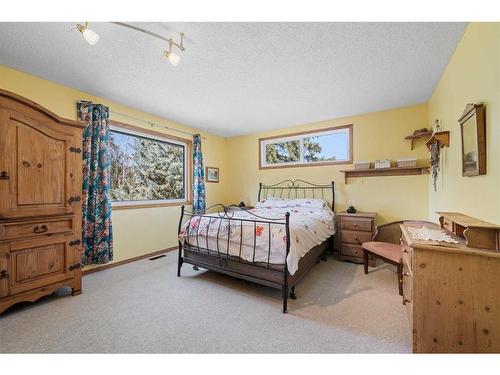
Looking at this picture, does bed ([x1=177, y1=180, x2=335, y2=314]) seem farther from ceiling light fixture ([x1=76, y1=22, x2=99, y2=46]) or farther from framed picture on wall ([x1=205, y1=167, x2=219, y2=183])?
framed picture on wall ([x1=205, y1=167, x2=219, y2=183])

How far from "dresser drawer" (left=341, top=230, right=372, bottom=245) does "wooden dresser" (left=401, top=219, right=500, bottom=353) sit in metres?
1.97

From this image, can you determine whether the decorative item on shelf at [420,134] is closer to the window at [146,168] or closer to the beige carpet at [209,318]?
the beige carpet at [209,318]

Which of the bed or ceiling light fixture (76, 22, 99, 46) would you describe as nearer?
ceiling light fixture (76, 22, 99, 46)

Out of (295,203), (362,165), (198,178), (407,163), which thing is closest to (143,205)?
(198,178)

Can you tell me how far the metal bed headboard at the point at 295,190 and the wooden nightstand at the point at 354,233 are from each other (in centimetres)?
57

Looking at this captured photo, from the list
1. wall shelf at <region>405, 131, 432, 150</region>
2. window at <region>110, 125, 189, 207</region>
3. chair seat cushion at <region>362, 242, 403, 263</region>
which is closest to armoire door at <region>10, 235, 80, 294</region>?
window at <region>110, 125, 189, 207</region>

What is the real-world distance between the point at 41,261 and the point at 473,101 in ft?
13.5

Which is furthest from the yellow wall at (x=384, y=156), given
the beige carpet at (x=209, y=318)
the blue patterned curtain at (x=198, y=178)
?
the beige carpet at (x=209, y=318)

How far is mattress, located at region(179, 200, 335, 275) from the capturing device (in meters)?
2.16

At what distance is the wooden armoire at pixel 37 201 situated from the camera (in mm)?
1890

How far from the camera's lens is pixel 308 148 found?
4.31m

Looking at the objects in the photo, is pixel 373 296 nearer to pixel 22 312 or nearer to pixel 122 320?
pixel 122 320

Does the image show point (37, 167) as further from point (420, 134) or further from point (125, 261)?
point (420, 134)

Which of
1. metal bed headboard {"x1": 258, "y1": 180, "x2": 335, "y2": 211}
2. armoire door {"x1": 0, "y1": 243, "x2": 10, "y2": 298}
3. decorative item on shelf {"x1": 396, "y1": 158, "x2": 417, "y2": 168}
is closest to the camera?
armoire door {"x1": 0, "y1": 243, "x2": 10, "y2": 298}
